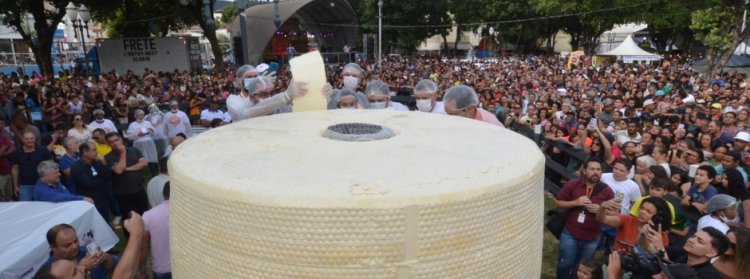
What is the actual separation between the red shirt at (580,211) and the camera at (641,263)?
4.00 feet

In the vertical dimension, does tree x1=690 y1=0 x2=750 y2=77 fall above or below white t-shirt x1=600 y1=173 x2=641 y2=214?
above

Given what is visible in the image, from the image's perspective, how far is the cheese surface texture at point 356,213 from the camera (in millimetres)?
1742

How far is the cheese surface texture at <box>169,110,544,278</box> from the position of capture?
1.74 m

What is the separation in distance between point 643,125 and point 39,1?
24.1 meters

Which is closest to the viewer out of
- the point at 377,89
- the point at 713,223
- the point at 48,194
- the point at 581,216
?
the point at 713,223

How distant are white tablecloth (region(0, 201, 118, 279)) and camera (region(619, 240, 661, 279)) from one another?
4550 millimetres

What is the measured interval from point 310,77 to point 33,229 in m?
2.98

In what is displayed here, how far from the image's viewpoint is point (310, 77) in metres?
3.55

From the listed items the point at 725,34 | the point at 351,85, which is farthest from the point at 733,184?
the point at 725,34

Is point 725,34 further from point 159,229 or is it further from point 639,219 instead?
point 159,229

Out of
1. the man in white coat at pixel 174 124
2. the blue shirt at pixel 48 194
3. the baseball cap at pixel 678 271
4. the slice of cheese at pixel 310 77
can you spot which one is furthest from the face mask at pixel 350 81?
the baseball cap at pixel 678 271

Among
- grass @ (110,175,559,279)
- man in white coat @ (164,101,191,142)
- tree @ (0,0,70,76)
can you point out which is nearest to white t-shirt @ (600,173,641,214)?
grass @ (110,175,559,279)

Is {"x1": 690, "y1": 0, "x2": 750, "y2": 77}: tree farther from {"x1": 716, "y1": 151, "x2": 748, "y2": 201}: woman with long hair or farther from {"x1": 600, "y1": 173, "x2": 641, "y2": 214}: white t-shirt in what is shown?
{"x1": 600, "y1": 173, "x2": 641, "y2": 214}: white t-shirt

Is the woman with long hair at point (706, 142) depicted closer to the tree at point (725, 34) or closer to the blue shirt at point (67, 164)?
the blue shirt at point (67, 164)
